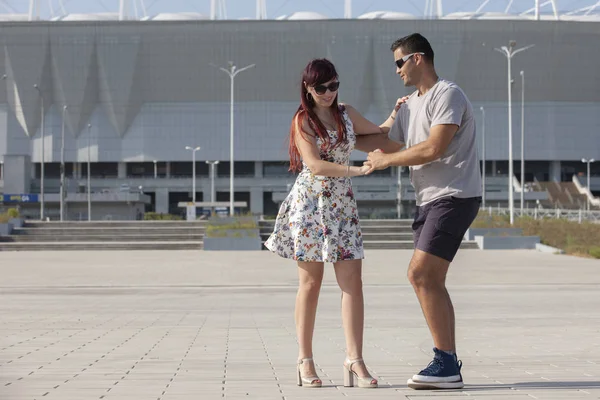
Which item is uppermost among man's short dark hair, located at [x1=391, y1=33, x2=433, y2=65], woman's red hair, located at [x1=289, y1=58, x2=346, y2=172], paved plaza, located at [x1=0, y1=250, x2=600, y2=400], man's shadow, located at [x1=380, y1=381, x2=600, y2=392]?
man's short dark hair, located at [x1=391, y1=33, x2=433, y2=65]

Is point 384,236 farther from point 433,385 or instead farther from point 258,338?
point 433,385

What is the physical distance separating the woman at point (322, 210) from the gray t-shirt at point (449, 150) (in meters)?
0.46

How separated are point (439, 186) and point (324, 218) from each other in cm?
74

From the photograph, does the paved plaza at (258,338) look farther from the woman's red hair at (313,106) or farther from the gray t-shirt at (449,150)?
the woman's red hair at (313,106)

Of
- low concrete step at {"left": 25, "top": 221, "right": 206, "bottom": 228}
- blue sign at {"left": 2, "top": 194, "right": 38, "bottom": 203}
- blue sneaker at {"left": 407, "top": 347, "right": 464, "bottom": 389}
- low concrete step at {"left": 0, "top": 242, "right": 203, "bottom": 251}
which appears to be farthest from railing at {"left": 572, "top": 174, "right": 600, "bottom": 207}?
blue sneaker at {"left": 407, "top": 347, "right": 464, "bottom": 389}

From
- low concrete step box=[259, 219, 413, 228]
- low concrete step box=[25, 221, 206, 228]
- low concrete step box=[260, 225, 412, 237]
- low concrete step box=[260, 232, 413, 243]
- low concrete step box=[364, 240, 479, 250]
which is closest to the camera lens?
low concrete step box=[364, 240, 479, 250]

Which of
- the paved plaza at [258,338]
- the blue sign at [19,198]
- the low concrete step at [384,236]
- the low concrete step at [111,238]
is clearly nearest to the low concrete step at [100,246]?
the low concrete step at [111,238]

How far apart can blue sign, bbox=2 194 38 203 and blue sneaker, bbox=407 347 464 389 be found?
8118 centimetres

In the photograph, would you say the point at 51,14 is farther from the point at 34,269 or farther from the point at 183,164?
the point at 34,269

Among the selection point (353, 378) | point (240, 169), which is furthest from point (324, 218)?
point (240, 169)

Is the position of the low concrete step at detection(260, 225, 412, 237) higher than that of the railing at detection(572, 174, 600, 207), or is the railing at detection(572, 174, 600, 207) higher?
the railing at detection(572, 174, 600, 207)

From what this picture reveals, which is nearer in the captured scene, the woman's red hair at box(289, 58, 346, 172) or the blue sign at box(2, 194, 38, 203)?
the woman's red hair at box(289, 58, 346, 172)

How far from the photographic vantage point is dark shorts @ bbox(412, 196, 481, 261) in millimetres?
6102

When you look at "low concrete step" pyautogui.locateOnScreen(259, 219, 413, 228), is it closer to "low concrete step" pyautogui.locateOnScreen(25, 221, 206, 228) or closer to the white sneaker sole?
"low concrete step" pyautogui.locateOnScreen(25, 221, 206, 228)
